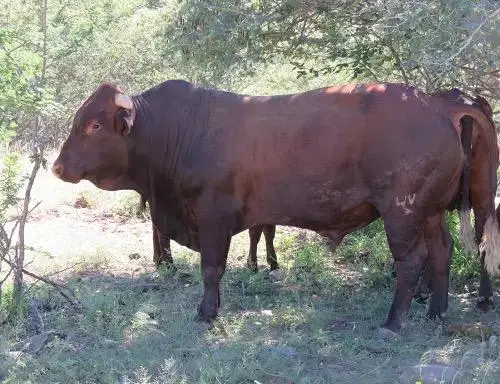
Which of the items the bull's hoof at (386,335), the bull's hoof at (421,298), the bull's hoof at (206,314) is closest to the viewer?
the bull's hoof at (386,335)

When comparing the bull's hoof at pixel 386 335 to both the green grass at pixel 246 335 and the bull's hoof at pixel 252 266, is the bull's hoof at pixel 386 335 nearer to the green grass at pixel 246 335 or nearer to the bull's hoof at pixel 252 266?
the green grass at pixel 246 335

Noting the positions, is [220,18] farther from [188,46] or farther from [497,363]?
[497,363]

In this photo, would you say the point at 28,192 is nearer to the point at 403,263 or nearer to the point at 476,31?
the point at 403,263

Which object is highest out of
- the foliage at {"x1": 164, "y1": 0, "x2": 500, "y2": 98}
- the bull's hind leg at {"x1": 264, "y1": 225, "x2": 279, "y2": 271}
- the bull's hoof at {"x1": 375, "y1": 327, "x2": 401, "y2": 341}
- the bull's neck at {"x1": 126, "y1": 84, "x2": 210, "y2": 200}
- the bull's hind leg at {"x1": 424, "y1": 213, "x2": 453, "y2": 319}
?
the foliage at {"x1": 164, "y1": 0, "x2": 500, "y2": 98}

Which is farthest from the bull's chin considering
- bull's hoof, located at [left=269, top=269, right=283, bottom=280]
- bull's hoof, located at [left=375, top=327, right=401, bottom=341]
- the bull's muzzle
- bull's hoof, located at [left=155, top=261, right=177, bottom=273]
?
bull's hoof, located at [left=375, top=327, right=401, bottom=341]

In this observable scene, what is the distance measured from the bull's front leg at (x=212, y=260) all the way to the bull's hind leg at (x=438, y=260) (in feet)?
5.22

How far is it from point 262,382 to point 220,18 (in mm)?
3950

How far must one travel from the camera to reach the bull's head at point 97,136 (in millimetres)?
6309

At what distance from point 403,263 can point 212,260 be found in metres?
1.44

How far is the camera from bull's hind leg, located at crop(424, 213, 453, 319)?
6.32 metres

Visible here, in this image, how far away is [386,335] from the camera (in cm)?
580

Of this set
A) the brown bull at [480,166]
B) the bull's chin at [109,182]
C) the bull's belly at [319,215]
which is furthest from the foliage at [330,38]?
the bull's chin at [109,182]

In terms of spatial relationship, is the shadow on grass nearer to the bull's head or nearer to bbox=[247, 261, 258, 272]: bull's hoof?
bbox=[247, 261, 258, 272]: bull's hoof

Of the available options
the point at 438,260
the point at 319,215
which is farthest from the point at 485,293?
the point at 319,215
